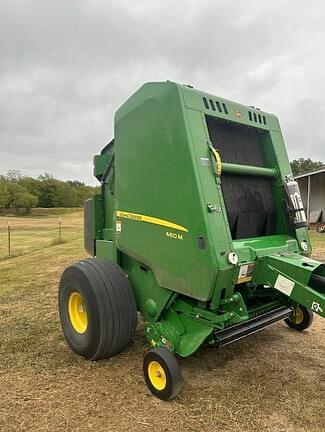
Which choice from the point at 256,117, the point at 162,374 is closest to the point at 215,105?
the point at 256,117

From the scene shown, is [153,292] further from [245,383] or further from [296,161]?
[296,161]

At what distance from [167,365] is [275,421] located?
2.81 feet

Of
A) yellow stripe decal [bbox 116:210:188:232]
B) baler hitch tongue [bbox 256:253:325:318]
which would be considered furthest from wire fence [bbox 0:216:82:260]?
baler hitch tongue [bbox 256:253:325:318]

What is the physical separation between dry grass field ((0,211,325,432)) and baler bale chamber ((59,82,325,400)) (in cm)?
21

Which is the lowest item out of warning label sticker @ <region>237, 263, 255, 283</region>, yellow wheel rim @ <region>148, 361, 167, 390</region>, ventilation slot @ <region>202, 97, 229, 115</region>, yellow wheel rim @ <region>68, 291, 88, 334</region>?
yellow wheel rim @ <region>148, 361, 167, 390</region>

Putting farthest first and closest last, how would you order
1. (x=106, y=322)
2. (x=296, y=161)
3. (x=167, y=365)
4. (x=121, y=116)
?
1. (x=296, y=161)
2. (x=121, y=116)
3. (x=106, y=322)
4. (x=167, y=365)

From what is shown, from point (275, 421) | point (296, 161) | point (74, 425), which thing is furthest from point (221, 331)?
point (296, 161)

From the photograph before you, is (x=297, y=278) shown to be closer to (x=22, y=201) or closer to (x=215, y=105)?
(x=215, y=105)

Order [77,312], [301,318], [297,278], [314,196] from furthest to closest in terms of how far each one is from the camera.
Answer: [314,196], [301,318], [77,312], [297,278]

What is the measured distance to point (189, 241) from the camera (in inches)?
110

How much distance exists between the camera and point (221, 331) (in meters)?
2.99

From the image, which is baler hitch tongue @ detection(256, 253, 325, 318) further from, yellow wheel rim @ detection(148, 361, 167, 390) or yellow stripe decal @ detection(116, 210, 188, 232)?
yellow wheel rim @ detection(148, 361, 167, 390)

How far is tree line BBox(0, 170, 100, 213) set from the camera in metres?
54.8

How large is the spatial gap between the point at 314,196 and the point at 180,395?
19835 mm
